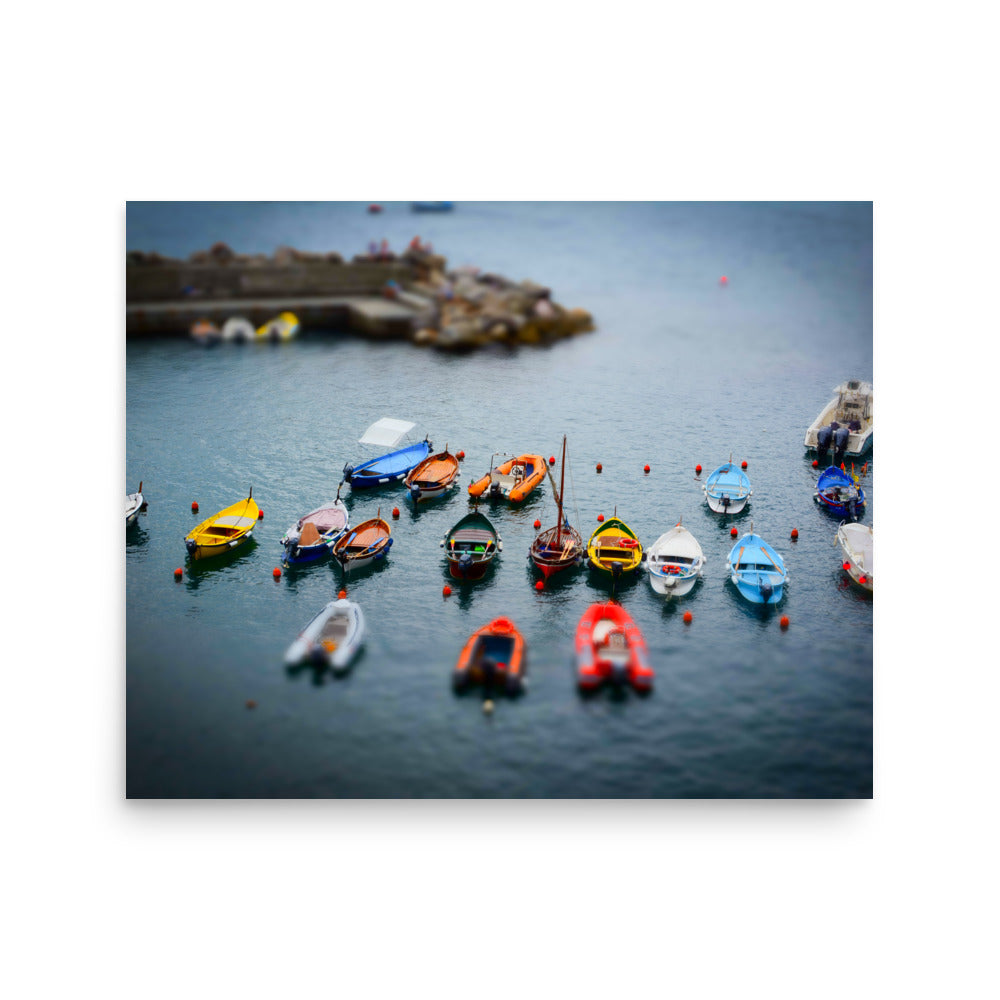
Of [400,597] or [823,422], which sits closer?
[400,597]

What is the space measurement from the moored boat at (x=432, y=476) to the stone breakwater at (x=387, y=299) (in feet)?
6.78

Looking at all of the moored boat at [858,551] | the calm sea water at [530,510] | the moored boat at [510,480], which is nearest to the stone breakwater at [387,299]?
the calm sea water at [530,510]

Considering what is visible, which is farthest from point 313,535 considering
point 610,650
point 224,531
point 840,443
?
point 840,443

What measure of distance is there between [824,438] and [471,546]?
21.3ft

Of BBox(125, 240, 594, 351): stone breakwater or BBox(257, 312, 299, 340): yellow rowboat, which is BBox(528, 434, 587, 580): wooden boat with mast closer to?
BBox(125, 240, 594, 351): stone breakwater

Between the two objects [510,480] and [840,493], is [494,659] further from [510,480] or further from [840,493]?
[840,493]

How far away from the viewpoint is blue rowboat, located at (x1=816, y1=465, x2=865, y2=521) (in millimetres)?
15945

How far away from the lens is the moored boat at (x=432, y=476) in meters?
17.4

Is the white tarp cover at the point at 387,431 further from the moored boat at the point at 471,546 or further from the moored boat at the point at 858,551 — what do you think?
the moored boat at the point at 858,551
